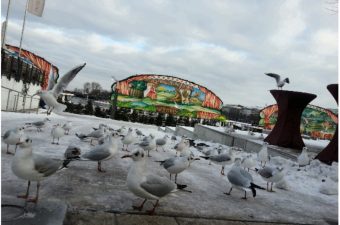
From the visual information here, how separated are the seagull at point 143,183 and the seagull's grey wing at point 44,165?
1137 millimetres

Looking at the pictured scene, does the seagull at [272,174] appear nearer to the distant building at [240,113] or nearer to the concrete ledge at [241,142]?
the concrete ledge at [241,142]

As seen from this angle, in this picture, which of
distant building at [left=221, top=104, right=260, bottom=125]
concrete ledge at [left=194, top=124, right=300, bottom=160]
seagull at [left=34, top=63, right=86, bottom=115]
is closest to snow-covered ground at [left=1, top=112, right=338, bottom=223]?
seagull at [left=34, top=63, right=86, bottom=115]

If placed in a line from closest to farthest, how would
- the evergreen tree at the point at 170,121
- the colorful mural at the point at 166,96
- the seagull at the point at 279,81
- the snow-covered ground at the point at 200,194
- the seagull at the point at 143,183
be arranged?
1. the seagull at the point at 143,183
2. the snow-covered ground at the point at 200,194
3. the seagull at the point at 279,81
4. the evergreen tree at the point at 170,121
5. the colorful mural at the point at 166,96

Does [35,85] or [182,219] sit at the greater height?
[35,85]

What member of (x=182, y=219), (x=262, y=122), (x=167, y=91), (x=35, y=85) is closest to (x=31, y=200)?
(x=182, y=219)

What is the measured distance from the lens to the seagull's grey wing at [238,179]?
6760 millimetres

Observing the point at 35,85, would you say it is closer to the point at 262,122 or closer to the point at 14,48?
the point at 14,48

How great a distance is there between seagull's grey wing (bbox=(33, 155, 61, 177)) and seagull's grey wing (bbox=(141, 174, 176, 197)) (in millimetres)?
1387

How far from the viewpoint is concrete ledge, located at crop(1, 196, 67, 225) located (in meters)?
3.89

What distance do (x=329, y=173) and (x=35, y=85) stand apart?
2877cm

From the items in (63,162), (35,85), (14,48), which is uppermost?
(14,48)

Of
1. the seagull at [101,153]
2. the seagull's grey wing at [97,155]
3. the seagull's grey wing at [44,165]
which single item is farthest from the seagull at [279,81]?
the seagull's grey wing at [44,165]

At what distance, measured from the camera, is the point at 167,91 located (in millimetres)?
43844

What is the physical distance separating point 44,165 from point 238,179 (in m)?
3.71
